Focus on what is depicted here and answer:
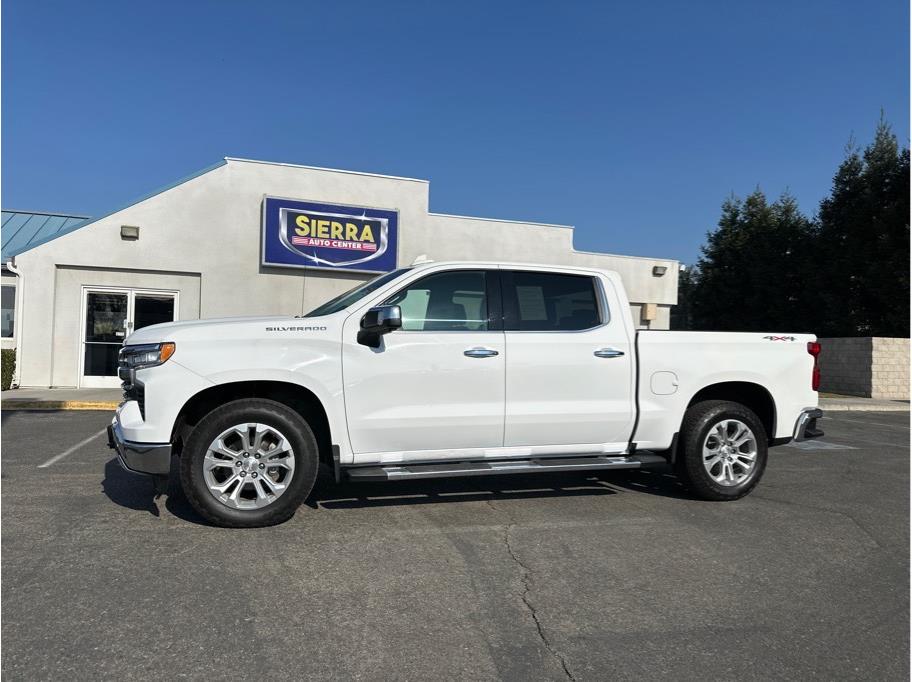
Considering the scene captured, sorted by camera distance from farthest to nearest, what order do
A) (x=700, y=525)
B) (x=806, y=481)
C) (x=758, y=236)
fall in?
1. (x=758, y=236)
2. (x=806, y=481)
3. (x=700, y=525)

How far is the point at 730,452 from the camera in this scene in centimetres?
554

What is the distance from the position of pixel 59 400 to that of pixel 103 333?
121 inches

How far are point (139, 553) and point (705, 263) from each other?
32096 mm

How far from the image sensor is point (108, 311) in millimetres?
14430

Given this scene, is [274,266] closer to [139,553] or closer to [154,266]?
[154,266]

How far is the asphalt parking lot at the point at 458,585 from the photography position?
2807 millimetres

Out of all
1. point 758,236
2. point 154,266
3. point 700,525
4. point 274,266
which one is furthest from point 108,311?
point 758,236

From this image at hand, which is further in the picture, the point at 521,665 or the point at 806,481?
the point at 806,481

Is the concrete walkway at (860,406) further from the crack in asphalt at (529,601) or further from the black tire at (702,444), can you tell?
the crack in asphalt at (529,601)

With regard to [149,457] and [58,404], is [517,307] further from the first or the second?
[58,404]

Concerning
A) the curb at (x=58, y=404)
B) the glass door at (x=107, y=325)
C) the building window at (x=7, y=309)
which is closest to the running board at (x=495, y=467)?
the curb at (x=58, y=404)

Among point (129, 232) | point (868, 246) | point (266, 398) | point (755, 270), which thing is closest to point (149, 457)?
point (266, 398)

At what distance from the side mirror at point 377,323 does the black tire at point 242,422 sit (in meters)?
0.73

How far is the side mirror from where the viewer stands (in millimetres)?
4480
